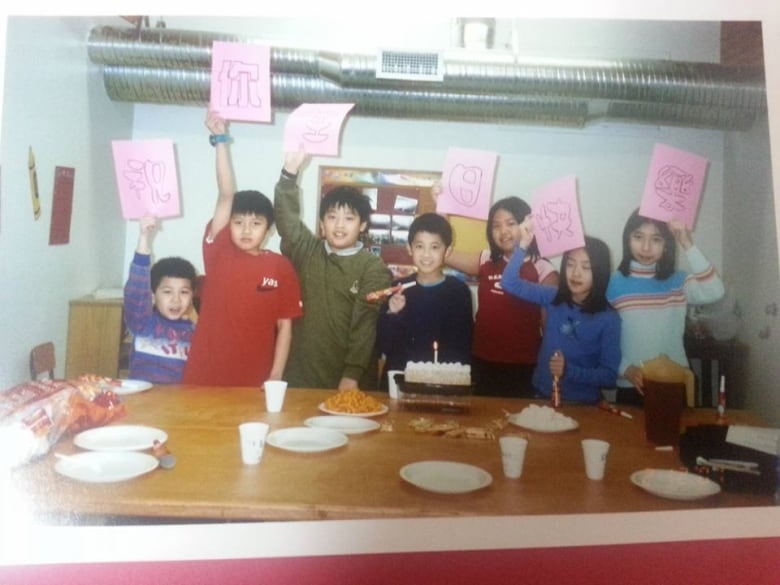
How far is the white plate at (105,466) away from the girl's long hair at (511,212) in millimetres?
753

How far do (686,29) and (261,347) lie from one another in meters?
1.10

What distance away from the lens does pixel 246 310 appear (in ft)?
4.37

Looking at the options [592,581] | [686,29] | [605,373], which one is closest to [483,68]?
[686,29]

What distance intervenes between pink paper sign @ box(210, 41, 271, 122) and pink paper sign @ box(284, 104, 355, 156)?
0.06 metres

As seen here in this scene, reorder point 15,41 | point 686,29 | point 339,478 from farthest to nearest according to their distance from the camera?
point 686,29 → point 15,41 → point 339,478

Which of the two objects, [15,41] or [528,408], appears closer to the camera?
[15,41]

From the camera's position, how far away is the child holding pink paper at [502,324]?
1339 mm

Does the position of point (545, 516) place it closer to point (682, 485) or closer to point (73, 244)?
point (682, 485)

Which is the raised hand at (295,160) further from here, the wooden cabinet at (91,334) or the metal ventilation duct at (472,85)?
the wooden cabinet at (91,334)

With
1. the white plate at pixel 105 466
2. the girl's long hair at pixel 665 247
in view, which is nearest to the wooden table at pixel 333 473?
the white plate at pixel 105 466

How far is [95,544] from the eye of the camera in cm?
110

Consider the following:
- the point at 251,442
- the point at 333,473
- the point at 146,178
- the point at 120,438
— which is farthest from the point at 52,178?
the point at 333,473

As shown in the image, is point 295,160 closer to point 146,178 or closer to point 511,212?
point 146,178

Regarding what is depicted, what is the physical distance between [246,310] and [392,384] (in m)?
0.34
